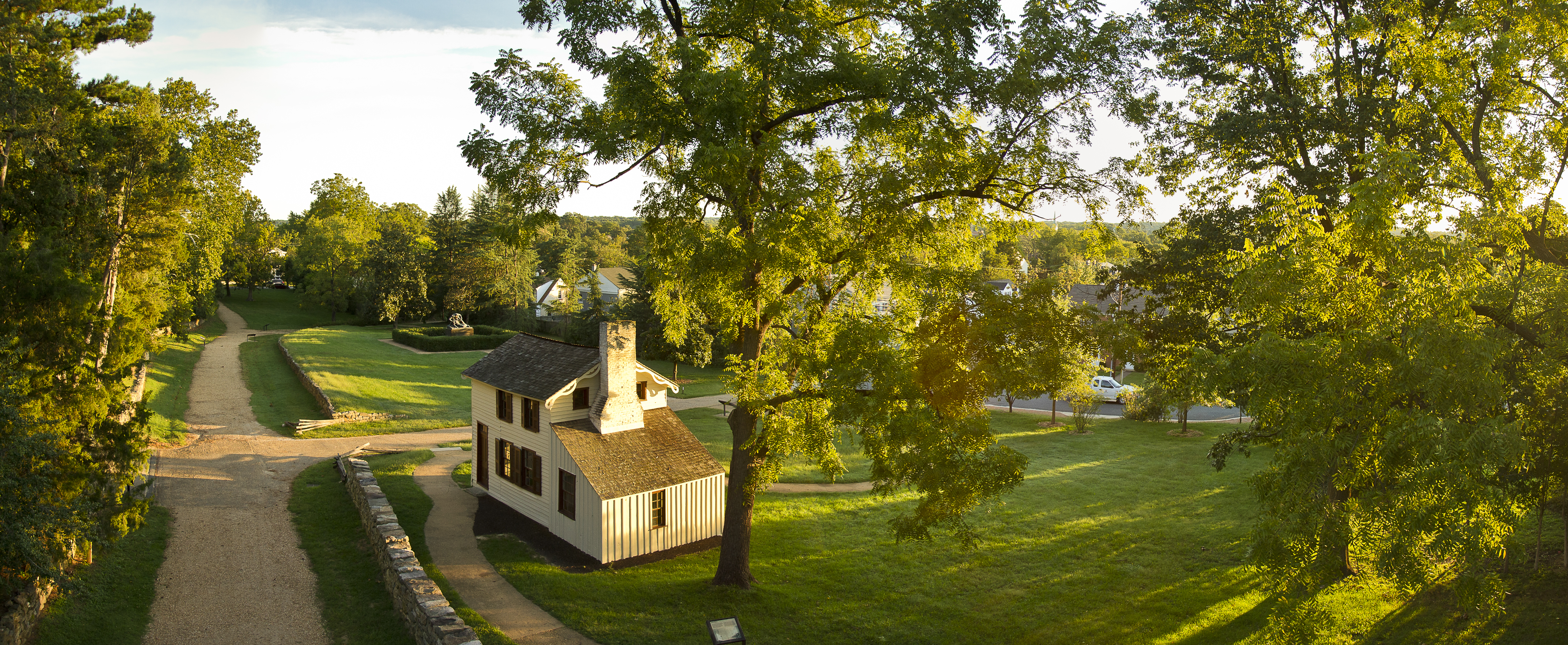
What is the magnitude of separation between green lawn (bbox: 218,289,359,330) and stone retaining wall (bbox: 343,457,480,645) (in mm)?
49506

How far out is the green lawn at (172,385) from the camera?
26156 millimetres

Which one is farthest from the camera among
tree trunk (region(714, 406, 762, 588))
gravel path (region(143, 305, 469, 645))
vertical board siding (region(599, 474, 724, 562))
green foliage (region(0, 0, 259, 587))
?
vertical board siding (region(599, 474, 724, 562))

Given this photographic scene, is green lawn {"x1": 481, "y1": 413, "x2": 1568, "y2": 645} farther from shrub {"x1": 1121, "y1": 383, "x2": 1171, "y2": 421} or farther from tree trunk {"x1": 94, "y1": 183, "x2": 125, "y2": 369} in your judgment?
tree trunk {"x1": 94, "y1": 183, "x2": 125, "y2": 369}

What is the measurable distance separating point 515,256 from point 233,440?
34580 millimetres

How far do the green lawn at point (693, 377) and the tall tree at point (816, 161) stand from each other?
24807mm

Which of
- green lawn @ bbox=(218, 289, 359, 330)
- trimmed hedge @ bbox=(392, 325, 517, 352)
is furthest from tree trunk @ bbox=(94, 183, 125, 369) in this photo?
green lawn @ bbox=(218, 289, 359, 330)

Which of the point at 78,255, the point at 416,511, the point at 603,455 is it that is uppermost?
the point at 78,255

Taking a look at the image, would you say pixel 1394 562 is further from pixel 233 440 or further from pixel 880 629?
pixel 233 440

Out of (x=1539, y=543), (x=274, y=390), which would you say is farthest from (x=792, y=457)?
(x=274, y=390)

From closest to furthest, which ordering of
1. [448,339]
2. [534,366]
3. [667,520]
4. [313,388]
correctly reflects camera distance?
[667,520], [534,366], [313,388], [448,339]

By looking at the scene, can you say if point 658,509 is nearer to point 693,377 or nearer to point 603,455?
point 603,455

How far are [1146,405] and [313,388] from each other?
121 ft

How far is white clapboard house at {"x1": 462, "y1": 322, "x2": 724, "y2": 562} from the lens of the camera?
1758 centimetres

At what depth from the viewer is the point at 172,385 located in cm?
3475
